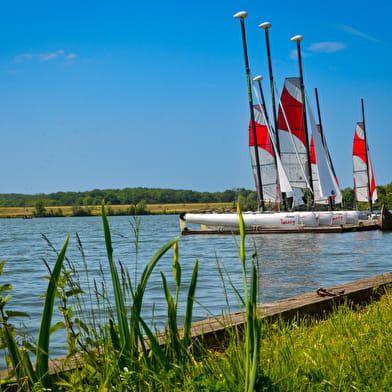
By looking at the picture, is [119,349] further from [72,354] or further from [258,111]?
[258,111]

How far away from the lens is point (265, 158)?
40.1 metres

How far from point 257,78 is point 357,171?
10.5 metres

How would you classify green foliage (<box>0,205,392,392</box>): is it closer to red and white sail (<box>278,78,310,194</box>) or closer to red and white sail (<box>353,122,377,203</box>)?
red and white sail (<box>278,78,310,194</box>)

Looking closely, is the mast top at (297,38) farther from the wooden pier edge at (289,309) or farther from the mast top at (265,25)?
the wooden pier edge at (289,309)

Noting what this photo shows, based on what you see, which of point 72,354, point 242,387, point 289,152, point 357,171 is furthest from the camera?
point 357,171

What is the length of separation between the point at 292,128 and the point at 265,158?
3105 millimetres

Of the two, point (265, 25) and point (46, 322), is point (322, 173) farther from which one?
point (46, 322)

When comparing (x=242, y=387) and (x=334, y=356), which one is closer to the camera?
(x=242, y=387)

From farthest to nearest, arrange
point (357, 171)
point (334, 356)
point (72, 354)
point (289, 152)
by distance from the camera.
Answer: point (357, 171) → point (289, 152) → point (334, 356) → point (72, 354)

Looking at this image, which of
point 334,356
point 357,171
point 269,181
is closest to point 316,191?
point 269,181

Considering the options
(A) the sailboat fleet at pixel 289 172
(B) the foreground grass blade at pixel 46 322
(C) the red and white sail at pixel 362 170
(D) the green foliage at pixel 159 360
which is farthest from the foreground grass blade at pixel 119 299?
(C) the red and white sail at pixel 362 170

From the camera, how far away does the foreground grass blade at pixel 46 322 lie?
2.11m

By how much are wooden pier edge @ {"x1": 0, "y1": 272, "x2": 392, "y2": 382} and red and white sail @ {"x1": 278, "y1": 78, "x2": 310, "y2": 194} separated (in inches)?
1271

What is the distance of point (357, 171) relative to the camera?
43.5 metres
